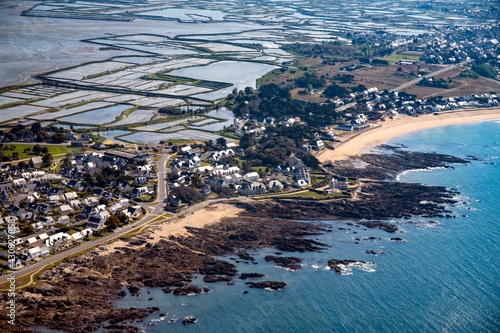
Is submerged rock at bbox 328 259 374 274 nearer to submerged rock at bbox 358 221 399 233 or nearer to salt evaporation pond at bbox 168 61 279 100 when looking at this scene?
submerged rock at bbox 358 221 399 233

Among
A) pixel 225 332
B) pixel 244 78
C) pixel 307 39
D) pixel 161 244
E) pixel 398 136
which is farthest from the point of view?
pixel 307 39

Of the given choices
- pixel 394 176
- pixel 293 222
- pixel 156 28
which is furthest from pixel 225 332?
pixel 156 28

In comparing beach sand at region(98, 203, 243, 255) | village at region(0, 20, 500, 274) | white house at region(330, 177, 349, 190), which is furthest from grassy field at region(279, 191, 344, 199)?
beach sand at region(98, 203, 243, 255)

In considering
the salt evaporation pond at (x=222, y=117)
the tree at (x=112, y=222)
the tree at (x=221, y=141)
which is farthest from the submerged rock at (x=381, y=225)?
the salt evaporation pond at (x=222, y=117)

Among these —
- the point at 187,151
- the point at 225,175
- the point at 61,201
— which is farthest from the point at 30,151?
the point at 225,175

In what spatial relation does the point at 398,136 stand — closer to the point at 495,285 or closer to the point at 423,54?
the point at 495,285
